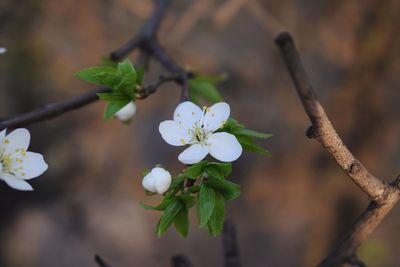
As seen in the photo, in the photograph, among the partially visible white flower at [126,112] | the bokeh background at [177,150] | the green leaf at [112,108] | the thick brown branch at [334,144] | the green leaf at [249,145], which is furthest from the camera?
the bokeh background at [177,150]

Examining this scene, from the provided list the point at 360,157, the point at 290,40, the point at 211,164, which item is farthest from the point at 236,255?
the point at 360,157

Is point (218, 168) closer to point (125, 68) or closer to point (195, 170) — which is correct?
A: point (195, 170)

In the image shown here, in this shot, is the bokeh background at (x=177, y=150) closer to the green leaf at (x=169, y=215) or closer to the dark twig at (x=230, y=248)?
the dark twig at (x=230, y=248)

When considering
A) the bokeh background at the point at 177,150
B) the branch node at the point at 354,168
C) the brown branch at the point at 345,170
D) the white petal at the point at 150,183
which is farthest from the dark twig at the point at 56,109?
the bokeh background at the point at 177,150

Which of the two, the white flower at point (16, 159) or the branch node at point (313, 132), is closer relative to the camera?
the branch node at point (313, 132)

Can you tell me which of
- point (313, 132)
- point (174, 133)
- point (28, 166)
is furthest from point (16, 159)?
point (313, 132)

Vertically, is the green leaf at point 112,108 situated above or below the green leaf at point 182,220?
above

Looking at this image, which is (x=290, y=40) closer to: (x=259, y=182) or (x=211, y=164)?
(x=211, y=164)
